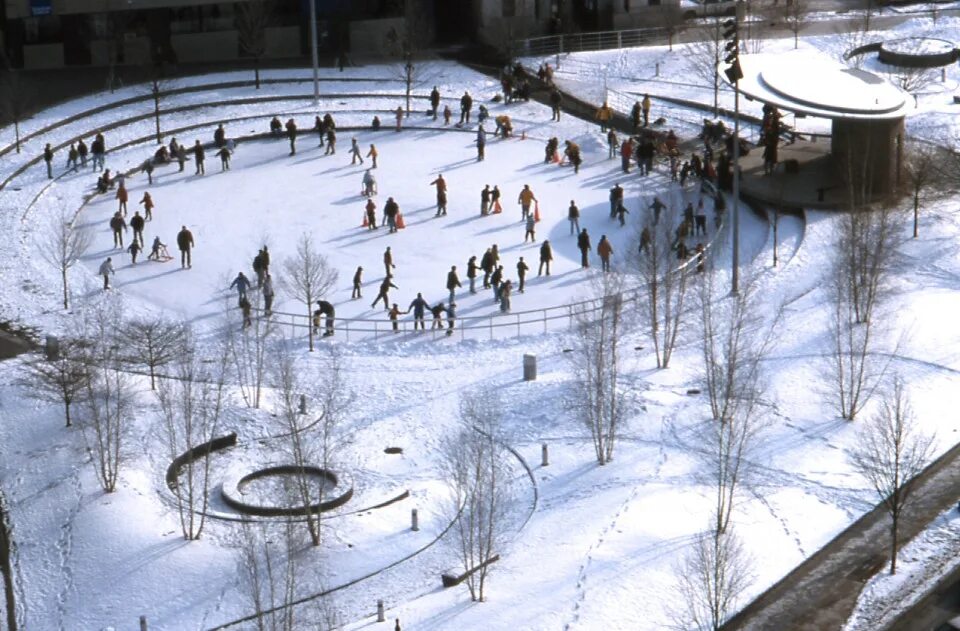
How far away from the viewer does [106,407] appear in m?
32.6

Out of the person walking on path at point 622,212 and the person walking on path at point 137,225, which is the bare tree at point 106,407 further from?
the person walking on path at point 622,212

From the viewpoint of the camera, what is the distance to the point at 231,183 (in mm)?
51250

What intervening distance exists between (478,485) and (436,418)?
275 inches

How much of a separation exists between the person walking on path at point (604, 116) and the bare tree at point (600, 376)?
16.8m

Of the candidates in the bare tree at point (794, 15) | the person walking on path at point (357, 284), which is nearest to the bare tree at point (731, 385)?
the person walking on path at point (357, 284)

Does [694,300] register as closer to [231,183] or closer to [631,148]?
[631,148]

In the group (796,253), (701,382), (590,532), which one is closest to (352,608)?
(590,532)

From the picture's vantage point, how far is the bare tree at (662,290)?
37281 mm

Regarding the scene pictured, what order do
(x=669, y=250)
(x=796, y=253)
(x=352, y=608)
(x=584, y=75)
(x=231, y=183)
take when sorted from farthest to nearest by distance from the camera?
(x=584, y=75) → (x=231, y=183) → (x=796, y=253) → (x=669, y=250) → (x=352, y=608)

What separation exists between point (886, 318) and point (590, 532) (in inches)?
463

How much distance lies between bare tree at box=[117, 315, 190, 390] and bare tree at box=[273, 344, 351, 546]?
7.05ft

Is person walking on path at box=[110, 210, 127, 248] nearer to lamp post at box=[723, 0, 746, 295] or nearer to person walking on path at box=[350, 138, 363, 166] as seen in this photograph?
person walking on path at box=[350, 138, 363, 166]

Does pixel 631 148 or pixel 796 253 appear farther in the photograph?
pixel 631 148

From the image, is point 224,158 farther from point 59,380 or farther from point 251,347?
point 59,380
